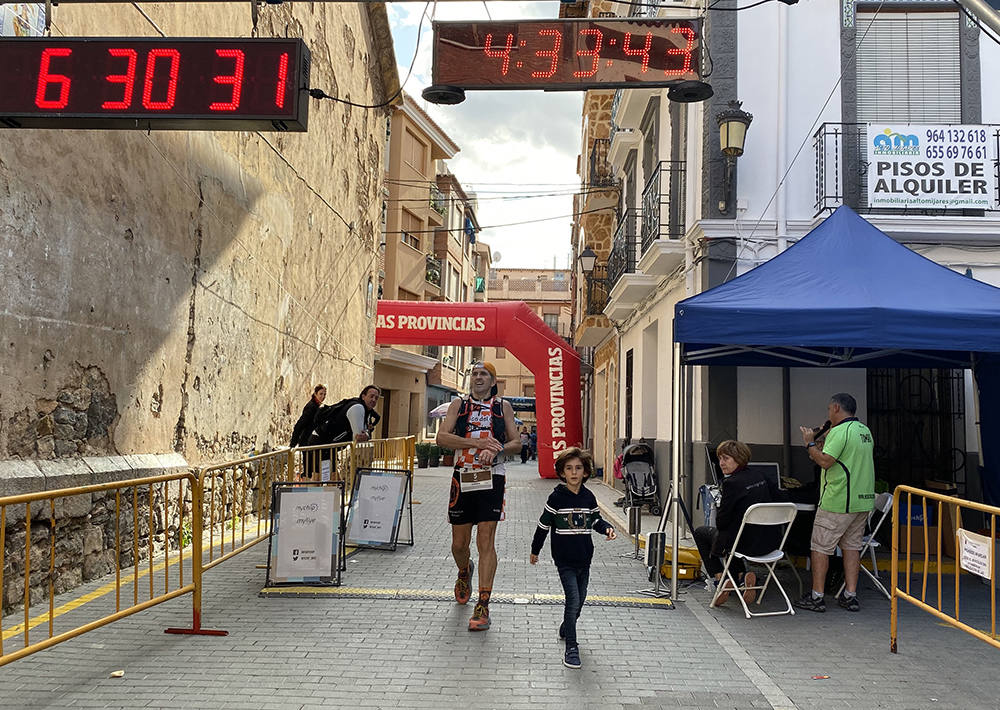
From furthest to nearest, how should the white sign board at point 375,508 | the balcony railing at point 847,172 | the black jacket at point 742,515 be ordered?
the balcony railing at point 847,172 → the white sign board at point 375,508 → the black jacket at point 742,515

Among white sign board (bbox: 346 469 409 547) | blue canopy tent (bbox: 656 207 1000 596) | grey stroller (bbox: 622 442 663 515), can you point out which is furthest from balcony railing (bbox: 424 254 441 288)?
blue canopy tent (bbox: 656 207 1000 596)

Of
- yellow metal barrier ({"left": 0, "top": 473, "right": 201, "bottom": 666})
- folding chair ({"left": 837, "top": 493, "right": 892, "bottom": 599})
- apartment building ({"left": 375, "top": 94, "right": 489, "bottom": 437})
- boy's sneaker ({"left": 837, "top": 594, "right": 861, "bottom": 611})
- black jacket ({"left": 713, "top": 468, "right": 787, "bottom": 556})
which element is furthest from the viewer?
apartment building ({"left": 375, "top": 94, "right": 489, "bottom": 437})

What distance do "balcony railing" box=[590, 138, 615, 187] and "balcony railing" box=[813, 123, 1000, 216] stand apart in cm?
1136

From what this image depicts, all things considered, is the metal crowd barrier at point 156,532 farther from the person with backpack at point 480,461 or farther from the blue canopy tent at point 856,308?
the blue canopy tent at point 856,308

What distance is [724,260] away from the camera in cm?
1002

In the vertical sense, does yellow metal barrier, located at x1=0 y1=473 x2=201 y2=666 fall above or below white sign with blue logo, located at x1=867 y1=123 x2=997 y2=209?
below

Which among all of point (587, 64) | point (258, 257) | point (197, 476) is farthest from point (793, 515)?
point (258, 257)

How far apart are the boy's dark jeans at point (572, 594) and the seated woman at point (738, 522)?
6.13 feet

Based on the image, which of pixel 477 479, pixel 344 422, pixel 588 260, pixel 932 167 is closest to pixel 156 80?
pixel 477 479

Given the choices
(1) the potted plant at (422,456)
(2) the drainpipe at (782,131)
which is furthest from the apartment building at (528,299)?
(2) the drainpipe at (782,131)

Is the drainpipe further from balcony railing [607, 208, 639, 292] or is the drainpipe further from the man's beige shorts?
balcony railing [607, 208, 639, 292]

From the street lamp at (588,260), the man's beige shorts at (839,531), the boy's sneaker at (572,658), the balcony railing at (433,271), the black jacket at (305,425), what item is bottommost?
the boy's sneaker at (572,658)

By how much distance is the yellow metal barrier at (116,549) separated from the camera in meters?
4.35

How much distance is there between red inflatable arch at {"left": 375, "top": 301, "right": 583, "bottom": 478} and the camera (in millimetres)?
19281
